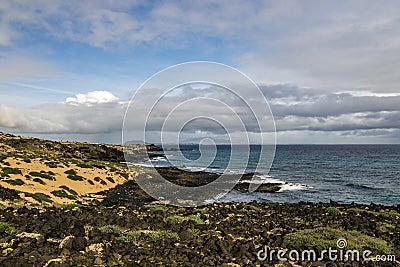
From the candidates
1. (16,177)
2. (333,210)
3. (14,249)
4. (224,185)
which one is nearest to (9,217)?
(14,249)

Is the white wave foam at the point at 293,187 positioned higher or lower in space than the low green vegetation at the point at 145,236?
lower

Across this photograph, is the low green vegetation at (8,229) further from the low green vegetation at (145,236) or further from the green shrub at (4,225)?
the low green vegetation at (145,236)

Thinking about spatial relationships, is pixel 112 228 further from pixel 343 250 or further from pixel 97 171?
pixel 97 171

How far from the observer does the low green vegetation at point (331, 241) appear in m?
14.1

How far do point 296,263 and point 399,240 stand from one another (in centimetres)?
714

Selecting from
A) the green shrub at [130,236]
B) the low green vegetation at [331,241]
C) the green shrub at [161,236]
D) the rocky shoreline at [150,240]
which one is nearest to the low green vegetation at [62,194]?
the rocky shoreline at [150,240]

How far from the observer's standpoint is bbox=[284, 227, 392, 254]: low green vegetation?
14133 mm

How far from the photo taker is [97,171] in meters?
47.6

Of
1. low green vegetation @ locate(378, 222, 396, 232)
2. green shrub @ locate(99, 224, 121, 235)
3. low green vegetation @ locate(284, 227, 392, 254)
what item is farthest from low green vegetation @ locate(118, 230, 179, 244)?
low green vegetation @ locate(378, 222, 396, 232)

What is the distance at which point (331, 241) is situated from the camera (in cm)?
1449

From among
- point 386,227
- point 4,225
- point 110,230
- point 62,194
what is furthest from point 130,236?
point 62,194

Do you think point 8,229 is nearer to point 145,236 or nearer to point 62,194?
point 145,236

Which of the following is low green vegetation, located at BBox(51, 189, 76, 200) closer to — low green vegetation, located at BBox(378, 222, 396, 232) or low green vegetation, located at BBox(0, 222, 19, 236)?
low green vegetation, located at BBox(0, 222, 19, 236)

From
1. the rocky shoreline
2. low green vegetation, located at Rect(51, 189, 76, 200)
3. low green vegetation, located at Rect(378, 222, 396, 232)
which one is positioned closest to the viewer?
the rocky shoreline
